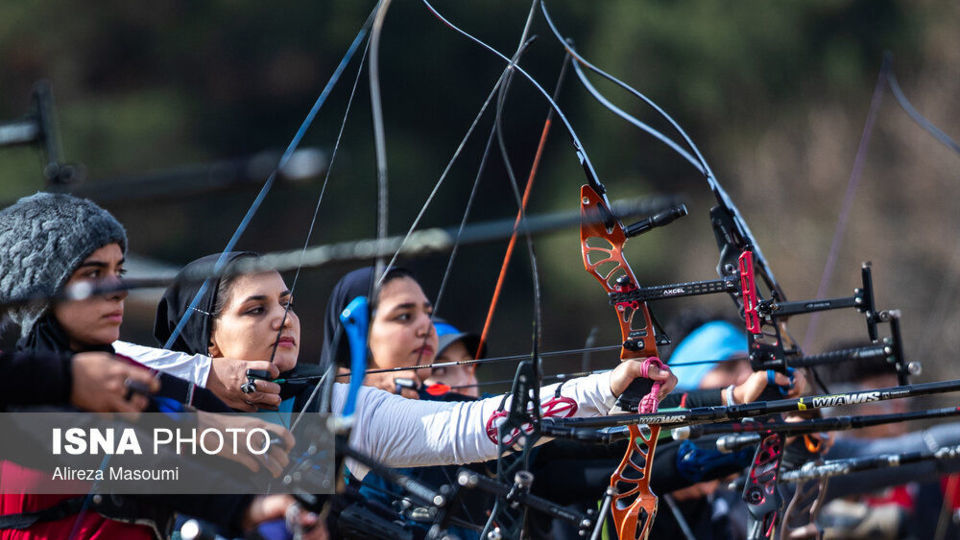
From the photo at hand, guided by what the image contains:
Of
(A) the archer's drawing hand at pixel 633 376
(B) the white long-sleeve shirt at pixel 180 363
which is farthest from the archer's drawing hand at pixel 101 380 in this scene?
(A) the archer's drawing hand at pixel 633 376

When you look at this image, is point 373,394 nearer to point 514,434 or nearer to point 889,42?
point 514,434

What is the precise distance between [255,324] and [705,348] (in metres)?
2.37

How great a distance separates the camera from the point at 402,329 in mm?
3750

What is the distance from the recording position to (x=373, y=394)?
3.16m

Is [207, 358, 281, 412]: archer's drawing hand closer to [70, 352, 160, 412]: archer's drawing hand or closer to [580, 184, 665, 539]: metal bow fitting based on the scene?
[70, 352, 160, 412]: archer's drawing hand

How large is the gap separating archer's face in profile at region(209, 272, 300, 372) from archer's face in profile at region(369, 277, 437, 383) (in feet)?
2.04

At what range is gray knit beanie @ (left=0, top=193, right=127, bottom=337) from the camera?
8.73 feet

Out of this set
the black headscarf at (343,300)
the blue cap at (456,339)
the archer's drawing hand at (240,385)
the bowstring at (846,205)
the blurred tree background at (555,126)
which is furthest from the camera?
the blurred tree background at (555,126)

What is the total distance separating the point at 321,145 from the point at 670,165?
3410 millimetres

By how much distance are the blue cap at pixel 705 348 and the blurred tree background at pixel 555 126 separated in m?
5.15

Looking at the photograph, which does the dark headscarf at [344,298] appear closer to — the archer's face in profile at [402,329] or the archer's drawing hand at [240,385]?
the archer's face in profile at [402,329]

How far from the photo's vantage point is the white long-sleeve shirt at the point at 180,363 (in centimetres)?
300

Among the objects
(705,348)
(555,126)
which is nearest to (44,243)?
(705,348)

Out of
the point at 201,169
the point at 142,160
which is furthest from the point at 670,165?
the point at 201,169
